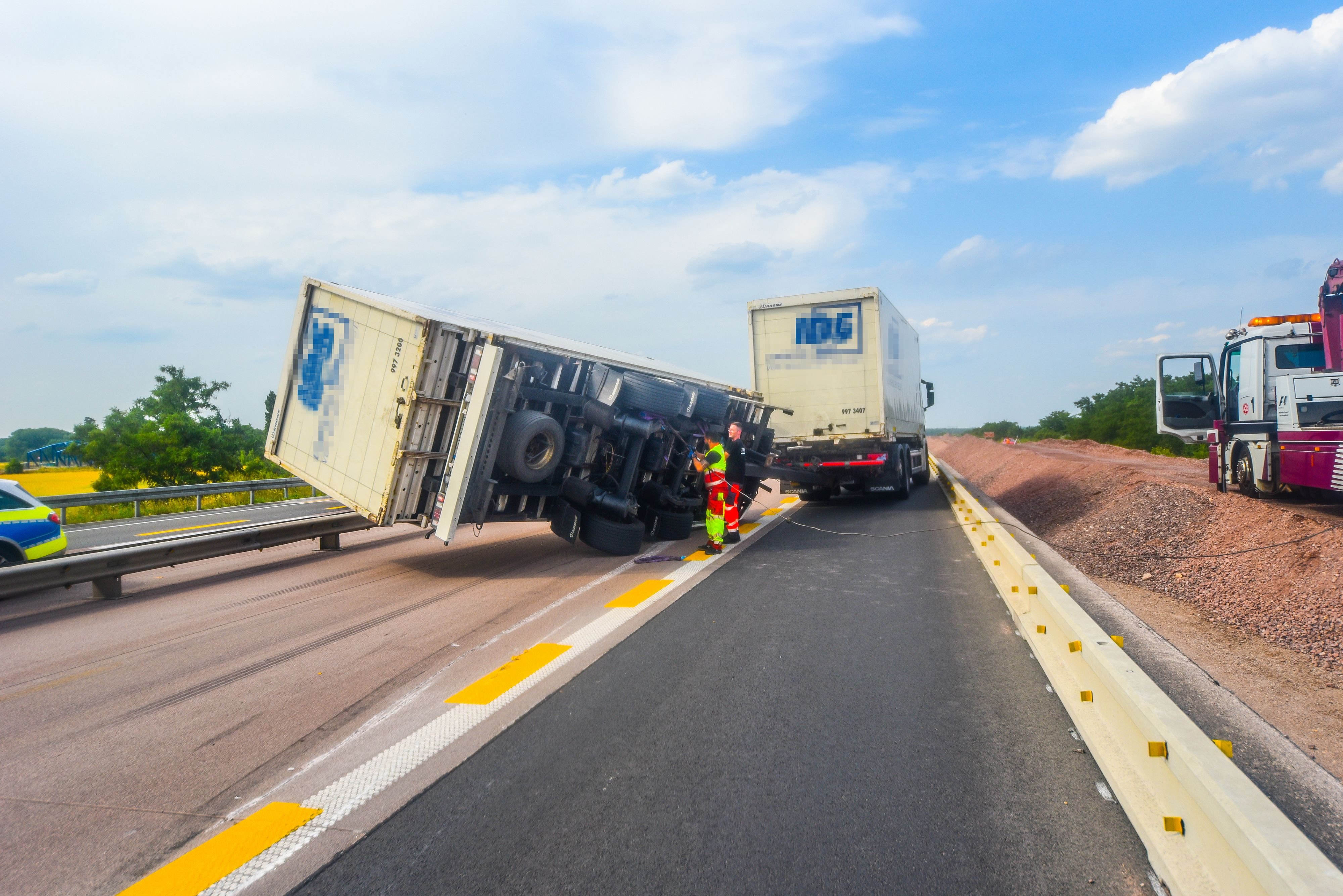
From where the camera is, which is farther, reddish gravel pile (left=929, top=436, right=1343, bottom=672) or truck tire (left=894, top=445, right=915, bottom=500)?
truck tire (left=894, top=445, right=915, bottom=500)

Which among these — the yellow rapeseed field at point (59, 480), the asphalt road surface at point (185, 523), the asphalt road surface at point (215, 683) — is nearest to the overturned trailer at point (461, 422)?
the asphalt road surface at point (215, 683)

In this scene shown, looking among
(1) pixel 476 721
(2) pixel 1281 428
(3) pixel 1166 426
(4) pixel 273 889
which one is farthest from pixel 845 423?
(4) pixel 273 889

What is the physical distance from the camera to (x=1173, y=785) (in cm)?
263

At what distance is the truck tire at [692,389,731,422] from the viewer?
11.1m

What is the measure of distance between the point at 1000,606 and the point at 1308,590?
8.49 ft

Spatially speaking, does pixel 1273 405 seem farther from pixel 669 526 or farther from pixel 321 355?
pixel 321 355

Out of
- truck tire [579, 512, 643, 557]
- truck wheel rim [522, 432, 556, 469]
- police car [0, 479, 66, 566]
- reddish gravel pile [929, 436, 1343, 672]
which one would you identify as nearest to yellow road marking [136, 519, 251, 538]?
police car [0, 479, 66, 566]

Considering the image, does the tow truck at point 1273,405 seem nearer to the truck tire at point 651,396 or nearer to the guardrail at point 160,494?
the truck tire at point 651,396

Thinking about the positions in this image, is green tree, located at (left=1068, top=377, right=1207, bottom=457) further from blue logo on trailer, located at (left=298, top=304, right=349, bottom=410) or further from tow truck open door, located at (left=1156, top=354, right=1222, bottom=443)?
blue logo on trailer, located at (left=298, top=304, right=349, bottom=410)

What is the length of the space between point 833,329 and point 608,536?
732cm

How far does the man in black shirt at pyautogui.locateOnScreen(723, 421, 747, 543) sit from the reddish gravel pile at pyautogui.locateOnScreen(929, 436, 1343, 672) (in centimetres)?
398

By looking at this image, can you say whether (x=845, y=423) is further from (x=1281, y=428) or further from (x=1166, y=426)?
(x=1281, y=428)

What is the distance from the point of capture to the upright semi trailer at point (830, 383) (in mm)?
14555

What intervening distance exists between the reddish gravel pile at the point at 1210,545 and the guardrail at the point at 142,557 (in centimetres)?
924
